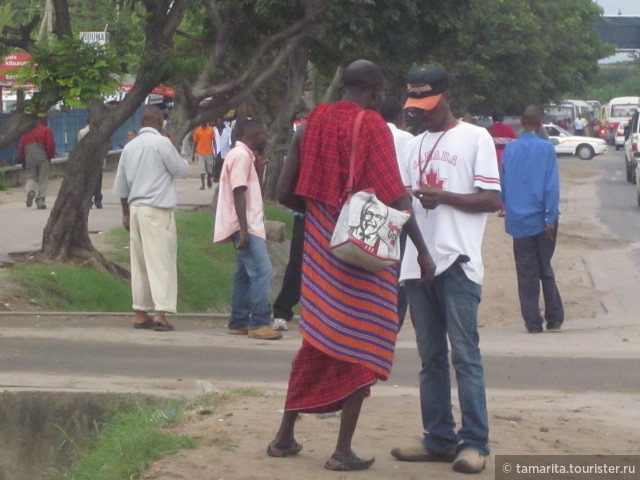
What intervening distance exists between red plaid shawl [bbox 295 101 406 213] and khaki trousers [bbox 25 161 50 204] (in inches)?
625

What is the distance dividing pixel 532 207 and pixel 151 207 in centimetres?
321

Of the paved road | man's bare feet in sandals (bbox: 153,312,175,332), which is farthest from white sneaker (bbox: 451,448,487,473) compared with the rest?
man's bare feet in sandals (bbox: 153,312,175,332)

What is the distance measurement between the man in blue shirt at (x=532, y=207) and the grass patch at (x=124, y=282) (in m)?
4.56

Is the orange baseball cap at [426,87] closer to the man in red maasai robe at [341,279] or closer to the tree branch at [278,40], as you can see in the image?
the man in red maasai robe at [341,279]

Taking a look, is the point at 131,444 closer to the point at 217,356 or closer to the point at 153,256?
the point at 217,356

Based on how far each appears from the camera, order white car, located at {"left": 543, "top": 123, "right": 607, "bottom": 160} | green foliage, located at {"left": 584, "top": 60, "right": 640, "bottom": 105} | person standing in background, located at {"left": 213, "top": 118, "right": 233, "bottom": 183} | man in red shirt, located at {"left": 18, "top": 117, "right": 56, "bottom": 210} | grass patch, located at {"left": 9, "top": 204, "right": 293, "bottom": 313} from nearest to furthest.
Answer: grass patch, located at {"left": 9, "top": 204, "right": 293, "bottom": 313} < man in red shirt, located at {"left": 18, "top": 117, "right": 56, "bottom": 210} < person standing in background, located at {"left": 213, "top": 118, "right": 233, "bottom": 183} < white car, located at {"left": 543, "top": 123, "right": 607, "bottom": 160} < green foliage, located at {"left": 584, "top": 60, "right": 640, "bottom": 105}

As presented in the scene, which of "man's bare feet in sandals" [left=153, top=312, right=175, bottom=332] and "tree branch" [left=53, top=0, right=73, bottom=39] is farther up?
"tree branch" [left=53, top=0, right=73, bottom=39]

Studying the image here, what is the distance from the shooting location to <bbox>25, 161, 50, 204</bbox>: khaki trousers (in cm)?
2012

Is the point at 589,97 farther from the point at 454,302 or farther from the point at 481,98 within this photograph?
the point at 454,302

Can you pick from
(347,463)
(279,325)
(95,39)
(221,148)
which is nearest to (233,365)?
(279,325)

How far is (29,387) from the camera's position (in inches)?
274

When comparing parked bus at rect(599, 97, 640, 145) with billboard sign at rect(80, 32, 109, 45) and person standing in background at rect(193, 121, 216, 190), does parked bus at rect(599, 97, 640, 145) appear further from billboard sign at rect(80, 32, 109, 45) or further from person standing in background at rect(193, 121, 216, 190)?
billboard sign at rect(80, 32, 109, 45)

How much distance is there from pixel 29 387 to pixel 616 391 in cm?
381

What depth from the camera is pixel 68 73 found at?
10.3m
